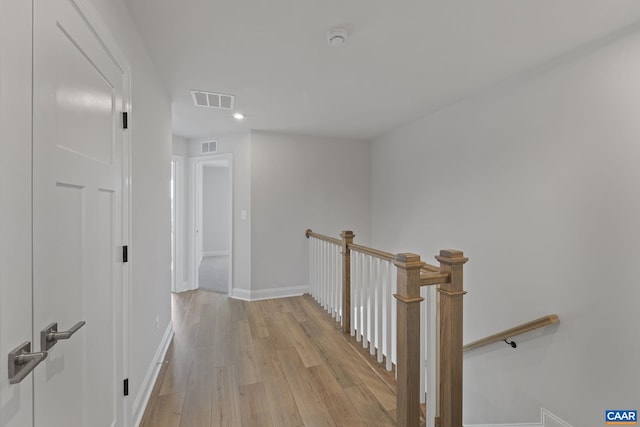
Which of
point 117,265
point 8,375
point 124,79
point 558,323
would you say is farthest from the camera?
point 558,323

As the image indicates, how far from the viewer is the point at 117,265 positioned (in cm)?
144

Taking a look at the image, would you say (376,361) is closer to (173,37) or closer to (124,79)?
(124,79)

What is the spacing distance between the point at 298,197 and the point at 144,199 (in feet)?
8.51

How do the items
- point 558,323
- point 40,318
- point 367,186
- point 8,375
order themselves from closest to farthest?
point 8,375
point 40,318
point 558,323
point 367,186

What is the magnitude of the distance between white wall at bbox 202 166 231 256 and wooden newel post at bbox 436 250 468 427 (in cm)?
693

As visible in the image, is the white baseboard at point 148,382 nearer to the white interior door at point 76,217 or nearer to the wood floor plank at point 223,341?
the white interior door at point 76,217

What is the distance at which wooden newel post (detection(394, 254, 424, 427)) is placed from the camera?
1.45 m

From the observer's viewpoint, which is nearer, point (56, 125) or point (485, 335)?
point (56, 125)

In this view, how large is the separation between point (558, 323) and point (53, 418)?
3024mm

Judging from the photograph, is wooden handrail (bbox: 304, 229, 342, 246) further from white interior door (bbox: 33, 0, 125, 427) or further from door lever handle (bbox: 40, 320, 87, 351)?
door lever handle (bbox: 40, 320, 87, 351)

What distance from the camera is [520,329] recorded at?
2.24m

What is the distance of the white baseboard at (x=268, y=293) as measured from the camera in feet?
13.3

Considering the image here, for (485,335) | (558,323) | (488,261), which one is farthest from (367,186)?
(558,323)

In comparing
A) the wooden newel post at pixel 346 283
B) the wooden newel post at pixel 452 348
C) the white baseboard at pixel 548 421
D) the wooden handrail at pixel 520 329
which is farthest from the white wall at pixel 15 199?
the wooden handrail at pixel 520 329
